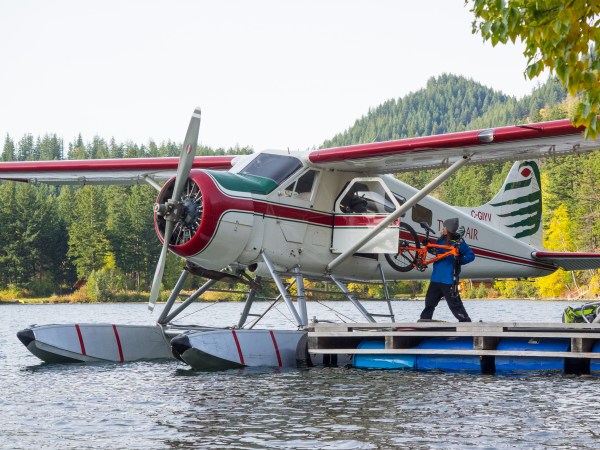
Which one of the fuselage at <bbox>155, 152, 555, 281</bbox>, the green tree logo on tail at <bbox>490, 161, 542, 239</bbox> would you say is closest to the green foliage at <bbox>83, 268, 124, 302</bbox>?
the green tree logo on tail at <bbox>490, 161, 542, 239</bbox>

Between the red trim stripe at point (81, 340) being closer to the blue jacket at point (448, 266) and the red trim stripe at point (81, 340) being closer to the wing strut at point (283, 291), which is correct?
the wing strut at point (283, 291)

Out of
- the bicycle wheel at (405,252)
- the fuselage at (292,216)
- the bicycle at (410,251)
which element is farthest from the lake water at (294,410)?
the bicycle wheel at (405,252)

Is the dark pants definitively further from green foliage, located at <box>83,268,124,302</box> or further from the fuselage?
green foliage, located at <box>83,268,124,302</box>

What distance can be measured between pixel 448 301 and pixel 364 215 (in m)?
1.69

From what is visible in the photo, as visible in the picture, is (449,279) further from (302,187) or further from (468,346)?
(302,187)

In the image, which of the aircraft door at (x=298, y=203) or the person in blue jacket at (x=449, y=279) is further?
the aircraft door at (x=298, y=203)

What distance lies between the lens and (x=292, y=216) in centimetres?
1217

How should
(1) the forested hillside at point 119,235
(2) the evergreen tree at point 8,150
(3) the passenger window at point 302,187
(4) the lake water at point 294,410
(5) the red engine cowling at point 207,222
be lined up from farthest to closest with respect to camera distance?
(2) the evergreen tree at point 8,150, (1) the forested hillside at point 119,235, (3) the passenger window at point 302,187, (5) the red engine cowling at point 207,222, (4) the lake water at point 294,410

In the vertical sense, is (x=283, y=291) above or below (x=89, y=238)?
below

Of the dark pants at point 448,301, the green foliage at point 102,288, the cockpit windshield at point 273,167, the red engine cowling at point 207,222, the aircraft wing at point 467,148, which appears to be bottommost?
the green foliage at point 102,288

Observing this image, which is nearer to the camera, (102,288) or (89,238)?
(102,288)

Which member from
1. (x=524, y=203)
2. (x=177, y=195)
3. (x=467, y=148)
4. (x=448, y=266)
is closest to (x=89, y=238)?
(x=524, y=203)

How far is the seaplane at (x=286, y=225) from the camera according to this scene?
11164mm

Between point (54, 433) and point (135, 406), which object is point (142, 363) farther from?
point (54, 433)
